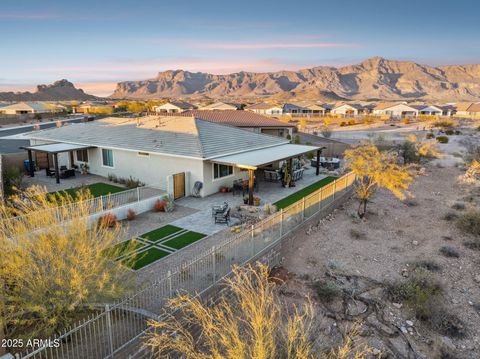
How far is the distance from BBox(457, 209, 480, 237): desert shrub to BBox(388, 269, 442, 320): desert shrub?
5710 millimetres

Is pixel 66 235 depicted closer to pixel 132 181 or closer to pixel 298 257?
pixel 298 257

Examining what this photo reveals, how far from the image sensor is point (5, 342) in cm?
632

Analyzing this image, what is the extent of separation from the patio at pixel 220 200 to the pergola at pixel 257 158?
1331 millimetres

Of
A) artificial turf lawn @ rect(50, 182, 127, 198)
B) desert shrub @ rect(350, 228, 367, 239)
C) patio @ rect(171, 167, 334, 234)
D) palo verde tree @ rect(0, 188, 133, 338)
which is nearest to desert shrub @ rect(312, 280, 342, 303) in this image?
desert shrub @ rect(350, 228, 367, 239)

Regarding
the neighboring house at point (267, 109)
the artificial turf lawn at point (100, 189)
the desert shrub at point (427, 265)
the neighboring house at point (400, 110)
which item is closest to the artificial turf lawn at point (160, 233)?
the artificial turf lawn at point (100, 189)

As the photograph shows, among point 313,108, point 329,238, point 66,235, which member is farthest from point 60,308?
point 313,108

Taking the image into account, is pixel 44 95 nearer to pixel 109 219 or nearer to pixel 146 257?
pixel 109 219

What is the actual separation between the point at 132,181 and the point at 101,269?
49.1 feet

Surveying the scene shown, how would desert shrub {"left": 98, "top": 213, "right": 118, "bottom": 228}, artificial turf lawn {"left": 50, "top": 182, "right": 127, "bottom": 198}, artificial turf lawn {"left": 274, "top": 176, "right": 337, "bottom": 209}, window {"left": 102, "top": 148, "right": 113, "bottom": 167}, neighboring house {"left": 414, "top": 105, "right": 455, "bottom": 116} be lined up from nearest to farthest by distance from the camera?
desert shrub {"left": 98, "top": 213, "right": 118, "bottom": 228}
artificial turf lawn {"left": 274, "top": 176, "right": 337, "bottom": 209}
artificial turf lawn {"left": 50, "top": 182, "right": 127, "bottom": 198}
window {"left": 102, "top": 148, "right": 113, "bottom": 167}
neighboring house {"left": 414, "top": 105, "right": 455, "bottom": 116}

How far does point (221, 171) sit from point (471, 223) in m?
12.8

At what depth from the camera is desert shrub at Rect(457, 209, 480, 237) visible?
15633 mm

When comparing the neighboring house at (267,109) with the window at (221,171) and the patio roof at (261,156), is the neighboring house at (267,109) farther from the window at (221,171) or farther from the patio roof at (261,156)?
the window at (221,171)

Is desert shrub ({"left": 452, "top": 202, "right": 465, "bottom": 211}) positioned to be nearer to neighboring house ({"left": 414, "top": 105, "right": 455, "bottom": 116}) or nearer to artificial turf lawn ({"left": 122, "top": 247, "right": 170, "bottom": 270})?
artificial turf lawn ({"left": 122, "top": 247, "right": 170, "bottom": 270})

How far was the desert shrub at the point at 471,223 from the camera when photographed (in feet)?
51.3
